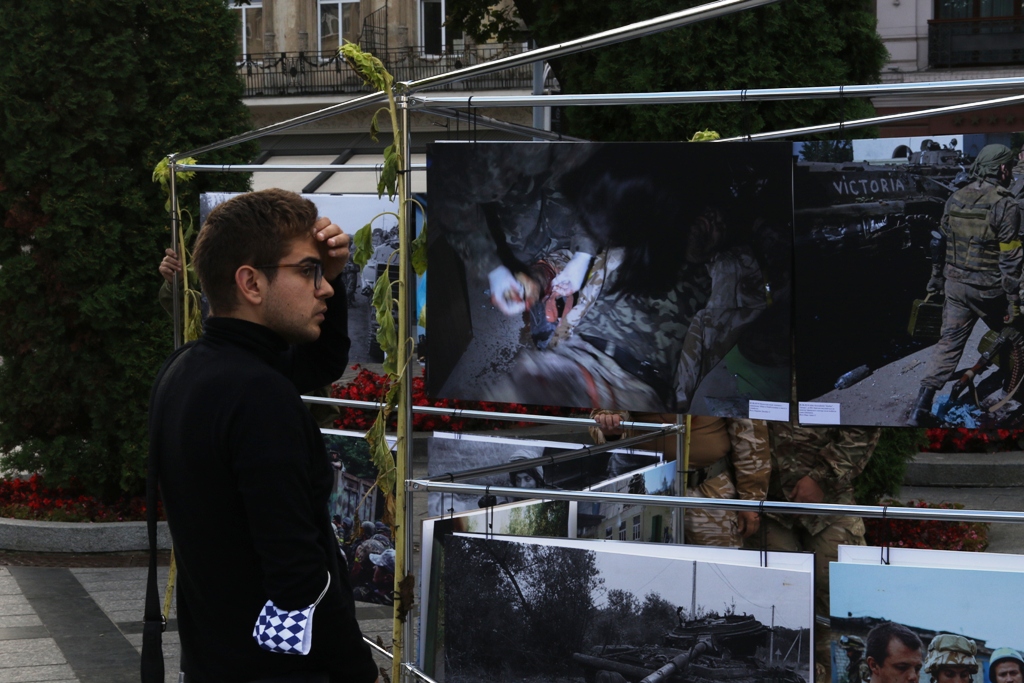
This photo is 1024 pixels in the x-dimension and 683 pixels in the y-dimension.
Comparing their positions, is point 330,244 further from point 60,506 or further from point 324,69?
point 324,69

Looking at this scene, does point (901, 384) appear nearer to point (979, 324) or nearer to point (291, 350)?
point (979, 324)

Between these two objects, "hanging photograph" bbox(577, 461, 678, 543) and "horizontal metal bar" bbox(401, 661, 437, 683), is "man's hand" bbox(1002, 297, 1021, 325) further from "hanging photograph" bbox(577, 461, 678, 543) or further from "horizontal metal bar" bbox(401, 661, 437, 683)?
"horizontal metal bar" bbox(401, 661, 437, 683)

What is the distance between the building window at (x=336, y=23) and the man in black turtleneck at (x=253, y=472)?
85.8 feet

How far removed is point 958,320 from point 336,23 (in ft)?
87.7

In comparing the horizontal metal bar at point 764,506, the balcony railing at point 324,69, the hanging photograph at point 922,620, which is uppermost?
the balcony railing at point 324,69

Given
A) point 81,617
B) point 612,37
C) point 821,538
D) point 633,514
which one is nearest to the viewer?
point 612,37

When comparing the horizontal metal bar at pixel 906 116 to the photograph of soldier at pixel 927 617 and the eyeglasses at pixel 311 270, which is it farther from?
the eyeglasses at pixel 311 270

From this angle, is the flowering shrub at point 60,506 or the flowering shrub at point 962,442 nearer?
the flowering shrub at point 60,506

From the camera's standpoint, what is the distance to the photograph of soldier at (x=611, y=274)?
10.8 feet

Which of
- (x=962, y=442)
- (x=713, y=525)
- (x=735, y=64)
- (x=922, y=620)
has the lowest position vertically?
(x=962, y=442)

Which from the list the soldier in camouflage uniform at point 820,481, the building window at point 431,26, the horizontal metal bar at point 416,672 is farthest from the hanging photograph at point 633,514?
the building window at point 431,26

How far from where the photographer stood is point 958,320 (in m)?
A: 3.10

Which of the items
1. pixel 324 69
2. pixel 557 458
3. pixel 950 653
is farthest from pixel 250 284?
pixel 324 69

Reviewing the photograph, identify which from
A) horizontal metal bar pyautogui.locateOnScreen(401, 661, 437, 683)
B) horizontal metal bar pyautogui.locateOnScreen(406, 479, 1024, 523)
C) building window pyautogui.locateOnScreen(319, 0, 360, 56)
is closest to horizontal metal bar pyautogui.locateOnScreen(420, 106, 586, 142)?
horizontal metal bar pyautogui.locateOnScreen(406, 479, 1024, 523)
